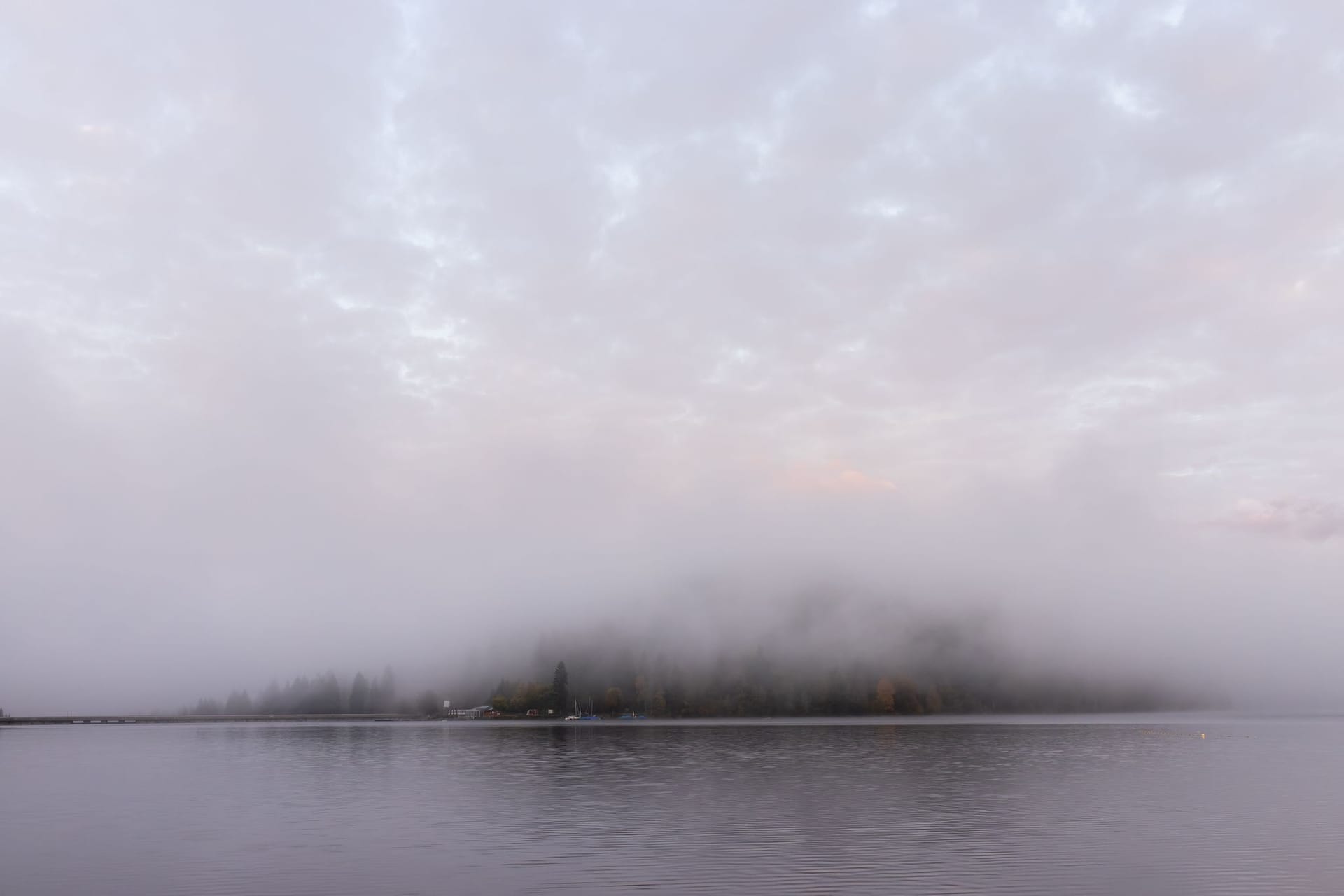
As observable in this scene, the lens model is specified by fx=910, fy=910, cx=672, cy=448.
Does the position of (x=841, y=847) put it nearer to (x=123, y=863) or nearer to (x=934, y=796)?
(x=934, y=796)

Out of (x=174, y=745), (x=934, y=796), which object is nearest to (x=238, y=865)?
(x=934, y=796)

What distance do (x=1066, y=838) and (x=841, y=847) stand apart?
13.6m

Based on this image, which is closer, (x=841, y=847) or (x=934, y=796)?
(x=841, y=847)

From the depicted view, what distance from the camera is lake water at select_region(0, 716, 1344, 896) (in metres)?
40.6

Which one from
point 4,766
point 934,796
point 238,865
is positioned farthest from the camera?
point 4,766

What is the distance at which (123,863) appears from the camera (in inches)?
1829

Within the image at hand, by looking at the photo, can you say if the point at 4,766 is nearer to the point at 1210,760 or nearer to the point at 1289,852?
the point at 1289,852

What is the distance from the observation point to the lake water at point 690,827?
40.6m

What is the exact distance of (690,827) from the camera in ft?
183

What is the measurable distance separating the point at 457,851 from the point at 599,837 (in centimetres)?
810

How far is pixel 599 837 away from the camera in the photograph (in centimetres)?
5181

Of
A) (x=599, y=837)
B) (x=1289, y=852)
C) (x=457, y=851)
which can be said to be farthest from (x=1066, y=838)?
(x=457, y=851)

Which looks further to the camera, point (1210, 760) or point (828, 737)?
point (828, 737)

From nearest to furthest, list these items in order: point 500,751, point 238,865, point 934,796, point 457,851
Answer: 1. point 238,865
2. point 457,851
3. point 934,796
4. point 500,751
